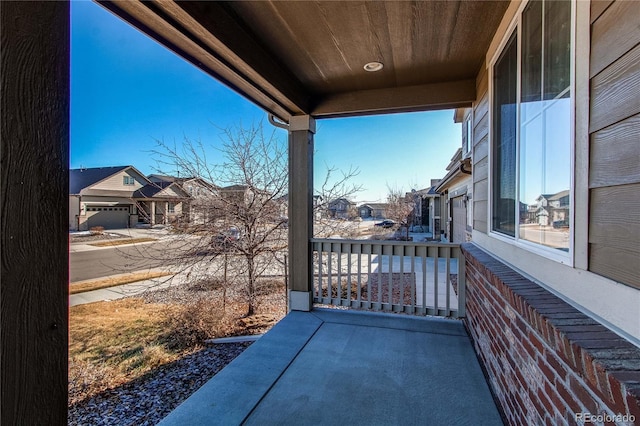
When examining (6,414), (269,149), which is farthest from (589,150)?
(269,149)

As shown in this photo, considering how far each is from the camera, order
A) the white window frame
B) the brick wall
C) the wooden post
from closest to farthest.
Answer: the wooden post → the brick wall → the white window frame

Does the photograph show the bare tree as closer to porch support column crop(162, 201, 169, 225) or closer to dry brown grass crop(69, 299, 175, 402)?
porch support column crop(162, 201, 169, 225)

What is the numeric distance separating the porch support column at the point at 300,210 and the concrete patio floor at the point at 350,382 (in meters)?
0.65

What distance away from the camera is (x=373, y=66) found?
3074 mm

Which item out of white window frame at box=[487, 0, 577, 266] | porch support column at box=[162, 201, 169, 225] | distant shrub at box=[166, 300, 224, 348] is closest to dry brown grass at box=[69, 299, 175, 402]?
distant shrub at box=[166, 300, 224, 348]

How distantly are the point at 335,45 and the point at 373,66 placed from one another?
563 millimetres

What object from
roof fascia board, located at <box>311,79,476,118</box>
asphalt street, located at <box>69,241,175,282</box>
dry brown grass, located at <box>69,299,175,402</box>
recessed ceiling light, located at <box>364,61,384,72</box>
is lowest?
dry brown grass, located at <box>69,299,175,402</box>

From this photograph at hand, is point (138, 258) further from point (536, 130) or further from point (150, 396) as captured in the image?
point (536, 130)

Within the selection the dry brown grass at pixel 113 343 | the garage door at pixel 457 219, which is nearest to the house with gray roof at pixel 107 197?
the dry brown grass at pixel 113 343

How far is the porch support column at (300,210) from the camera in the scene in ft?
12.9

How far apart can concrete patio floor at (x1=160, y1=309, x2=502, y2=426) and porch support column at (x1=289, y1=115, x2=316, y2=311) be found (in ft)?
2.15

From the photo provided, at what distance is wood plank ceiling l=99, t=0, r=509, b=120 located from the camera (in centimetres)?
214

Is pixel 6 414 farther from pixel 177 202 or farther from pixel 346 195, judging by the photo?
pixel 346 195

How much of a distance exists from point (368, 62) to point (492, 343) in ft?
8.83
